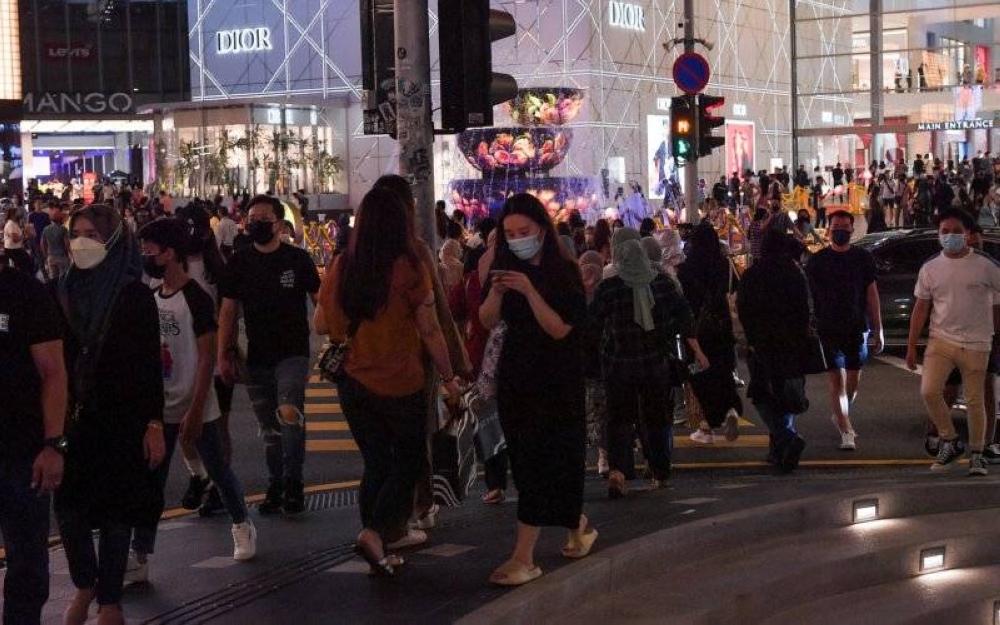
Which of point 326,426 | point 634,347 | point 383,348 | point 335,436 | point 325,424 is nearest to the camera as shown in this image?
point 383,348

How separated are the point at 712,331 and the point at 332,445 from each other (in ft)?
10.4

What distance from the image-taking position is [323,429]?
13.3 metres

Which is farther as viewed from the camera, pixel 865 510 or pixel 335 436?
pixel 335 436

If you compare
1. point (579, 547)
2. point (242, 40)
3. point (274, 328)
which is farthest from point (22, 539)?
point (242, 40)

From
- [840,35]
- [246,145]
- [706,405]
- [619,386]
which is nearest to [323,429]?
[706,405]

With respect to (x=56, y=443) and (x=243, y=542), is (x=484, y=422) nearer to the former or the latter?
(x=243, y=542)

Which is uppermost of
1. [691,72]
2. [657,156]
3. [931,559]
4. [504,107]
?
[504,107]

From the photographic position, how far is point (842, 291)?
11859mm

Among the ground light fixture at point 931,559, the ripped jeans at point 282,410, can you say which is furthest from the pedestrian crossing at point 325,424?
the ground light fixture at point 931,559

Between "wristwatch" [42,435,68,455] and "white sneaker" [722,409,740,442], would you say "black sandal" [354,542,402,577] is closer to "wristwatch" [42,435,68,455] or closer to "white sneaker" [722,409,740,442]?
"wristwatch" [42,435,68,455]

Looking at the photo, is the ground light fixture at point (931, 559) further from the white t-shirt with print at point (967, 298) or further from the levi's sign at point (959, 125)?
the levi's sign at point (959, 125)

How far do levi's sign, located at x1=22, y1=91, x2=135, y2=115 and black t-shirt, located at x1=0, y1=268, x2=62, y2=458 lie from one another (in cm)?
6426

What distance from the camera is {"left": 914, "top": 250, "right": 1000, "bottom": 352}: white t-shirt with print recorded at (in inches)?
390

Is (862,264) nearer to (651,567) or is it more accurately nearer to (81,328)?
→ (651,567)
